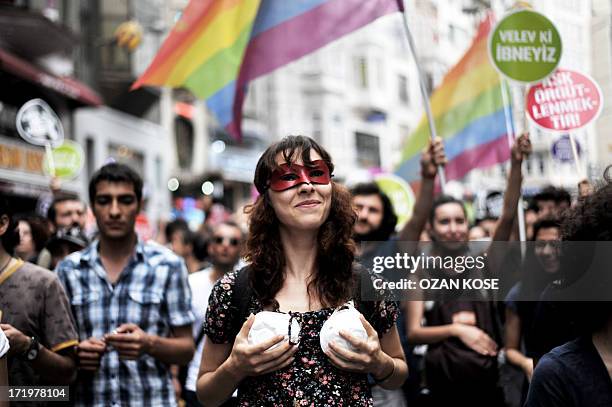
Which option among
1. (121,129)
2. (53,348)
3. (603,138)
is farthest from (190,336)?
(121,129)

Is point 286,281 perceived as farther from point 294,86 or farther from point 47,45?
point 294,86

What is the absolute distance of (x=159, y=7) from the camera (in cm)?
2930

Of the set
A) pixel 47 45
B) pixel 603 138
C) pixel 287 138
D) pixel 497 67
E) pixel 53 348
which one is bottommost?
pixel 53 348

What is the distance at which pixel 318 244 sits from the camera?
116 inches

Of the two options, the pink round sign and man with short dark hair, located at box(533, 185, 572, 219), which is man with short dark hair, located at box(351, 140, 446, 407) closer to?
the pink round sign

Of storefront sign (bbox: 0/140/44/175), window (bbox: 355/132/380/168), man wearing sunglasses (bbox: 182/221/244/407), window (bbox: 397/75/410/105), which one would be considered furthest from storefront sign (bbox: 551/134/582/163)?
window (bbox: 397/75/410/105)

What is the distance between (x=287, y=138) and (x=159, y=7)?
90.6ft

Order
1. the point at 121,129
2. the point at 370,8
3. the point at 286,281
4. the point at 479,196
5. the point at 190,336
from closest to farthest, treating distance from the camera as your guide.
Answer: the point at 286,281
the point at 190,336
the point at 370,8
the point at 479,196
the point at 121,129

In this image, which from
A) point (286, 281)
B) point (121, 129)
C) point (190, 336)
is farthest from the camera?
point (121, 129)

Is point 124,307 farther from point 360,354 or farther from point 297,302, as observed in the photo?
point 360,354

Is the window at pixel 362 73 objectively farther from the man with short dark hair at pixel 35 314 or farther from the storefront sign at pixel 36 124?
the man with short dark hair at pixel 35 314

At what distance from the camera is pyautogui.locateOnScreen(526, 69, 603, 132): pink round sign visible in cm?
501

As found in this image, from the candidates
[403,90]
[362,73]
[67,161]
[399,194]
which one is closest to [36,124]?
[67,161]

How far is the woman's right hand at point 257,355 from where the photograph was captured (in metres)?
2.60
